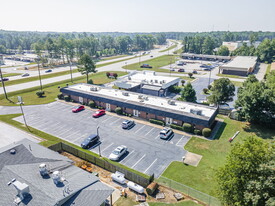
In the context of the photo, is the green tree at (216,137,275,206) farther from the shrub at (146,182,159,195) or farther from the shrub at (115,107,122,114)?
the shrub at (115,107,122,114)

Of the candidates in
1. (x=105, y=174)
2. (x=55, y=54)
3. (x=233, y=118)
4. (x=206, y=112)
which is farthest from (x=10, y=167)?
(x=55, y=54)

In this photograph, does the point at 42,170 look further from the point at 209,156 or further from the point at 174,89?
the point at 174,89

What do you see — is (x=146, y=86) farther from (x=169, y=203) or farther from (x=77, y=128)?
(x=169, y=203)

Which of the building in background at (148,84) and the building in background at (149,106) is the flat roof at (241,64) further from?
the building in background at (149,106)

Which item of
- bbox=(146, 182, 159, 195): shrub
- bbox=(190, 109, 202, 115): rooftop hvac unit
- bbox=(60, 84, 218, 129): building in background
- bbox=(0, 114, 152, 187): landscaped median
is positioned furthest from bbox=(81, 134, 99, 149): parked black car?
bbox=(190, 109, 202, 115): rooftop hvac unit

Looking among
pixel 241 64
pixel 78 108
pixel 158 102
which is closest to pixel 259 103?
pixel 158 102

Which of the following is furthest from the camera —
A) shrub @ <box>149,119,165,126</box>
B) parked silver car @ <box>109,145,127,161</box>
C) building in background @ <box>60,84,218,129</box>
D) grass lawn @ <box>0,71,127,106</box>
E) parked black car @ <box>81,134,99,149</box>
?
grass lawn @ <box>0,71,127,106</box>

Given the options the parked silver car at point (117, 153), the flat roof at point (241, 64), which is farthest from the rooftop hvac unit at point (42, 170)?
the flat roof at point (241, 64)
